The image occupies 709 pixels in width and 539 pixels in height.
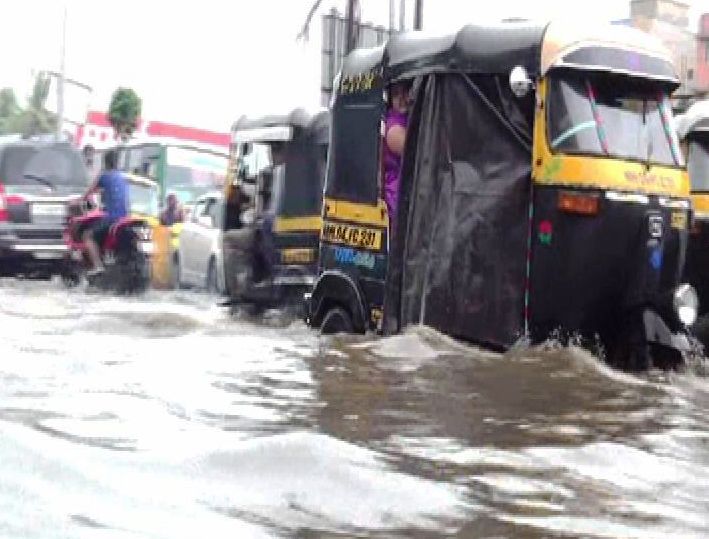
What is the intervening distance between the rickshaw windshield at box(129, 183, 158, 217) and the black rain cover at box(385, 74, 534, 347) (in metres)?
12.6

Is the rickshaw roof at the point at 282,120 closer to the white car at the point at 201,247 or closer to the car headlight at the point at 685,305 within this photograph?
the white car at the point at 201,247

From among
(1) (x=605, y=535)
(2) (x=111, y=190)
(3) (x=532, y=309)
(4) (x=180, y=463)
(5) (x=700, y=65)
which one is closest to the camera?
(1) (x=605, y=535)

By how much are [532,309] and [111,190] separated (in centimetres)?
885

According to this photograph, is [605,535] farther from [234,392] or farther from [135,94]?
[135,94]

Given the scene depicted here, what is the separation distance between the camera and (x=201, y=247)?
1928cm

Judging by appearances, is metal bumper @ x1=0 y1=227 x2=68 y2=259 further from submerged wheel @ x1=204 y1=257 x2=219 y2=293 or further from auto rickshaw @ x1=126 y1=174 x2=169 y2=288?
submerged wheel @ x1=204 y1=257 x2=219 y2=293

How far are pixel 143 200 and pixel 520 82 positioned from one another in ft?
45.0

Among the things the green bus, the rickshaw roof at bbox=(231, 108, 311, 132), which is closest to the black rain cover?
the rickshaw roof at bbox=(231, 108, 311, 132)

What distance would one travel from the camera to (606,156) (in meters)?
8.36

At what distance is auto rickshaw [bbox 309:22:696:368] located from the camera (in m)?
8.21

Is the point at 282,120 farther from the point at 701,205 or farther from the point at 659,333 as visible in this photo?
the point at 659,333

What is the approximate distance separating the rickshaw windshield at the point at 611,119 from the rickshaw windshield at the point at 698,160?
→ 2.38 m

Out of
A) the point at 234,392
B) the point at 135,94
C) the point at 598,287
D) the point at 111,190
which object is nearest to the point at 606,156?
the point at 598,287

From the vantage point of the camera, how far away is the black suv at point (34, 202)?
18422mm
